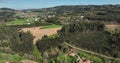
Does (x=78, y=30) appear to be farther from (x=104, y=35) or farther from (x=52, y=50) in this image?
(x=52, y=50)

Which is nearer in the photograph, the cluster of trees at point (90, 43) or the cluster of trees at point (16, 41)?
the cluster of trees at point (90, 43)

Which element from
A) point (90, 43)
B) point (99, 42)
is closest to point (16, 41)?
point (90, 43)

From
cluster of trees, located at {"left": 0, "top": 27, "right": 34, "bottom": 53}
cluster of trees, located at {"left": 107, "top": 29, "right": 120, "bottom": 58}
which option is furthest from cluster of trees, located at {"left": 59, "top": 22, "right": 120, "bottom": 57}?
cluster of trees, located at {"left": 0, "top": 27, "right": 34, "bottom": 53}

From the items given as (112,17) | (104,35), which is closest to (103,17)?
(112,17)

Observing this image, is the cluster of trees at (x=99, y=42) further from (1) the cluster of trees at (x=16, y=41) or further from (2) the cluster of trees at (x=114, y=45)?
(1) the cluster of trees at (x=16, y=41)

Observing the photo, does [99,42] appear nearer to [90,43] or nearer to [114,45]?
[90,43]

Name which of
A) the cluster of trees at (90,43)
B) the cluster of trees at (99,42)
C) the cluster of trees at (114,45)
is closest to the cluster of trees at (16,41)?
the cluster of trees at (90,43)

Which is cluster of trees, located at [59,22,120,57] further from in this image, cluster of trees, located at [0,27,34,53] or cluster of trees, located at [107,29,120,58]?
cluster of trees, located at [0,27,34,53]

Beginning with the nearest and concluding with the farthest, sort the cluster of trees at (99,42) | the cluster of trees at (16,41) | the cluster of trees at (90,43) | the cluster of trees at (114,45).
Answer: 1. the cluster of trees at (114,45)
2. the cluster of trees at (99,42)
3. the cluster of trees at (90,43)
4. the cluster of trees at (16,41)

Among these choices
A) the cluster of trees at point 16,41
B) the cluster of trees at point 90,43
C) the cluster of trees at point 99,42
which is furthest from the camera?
the cluster of trees at point 16,41

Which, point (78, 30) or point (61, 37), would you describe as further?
point (78, 30)

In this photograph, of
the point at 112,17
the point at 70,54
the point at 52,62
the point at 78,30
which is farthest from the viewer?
the point at 112,17
